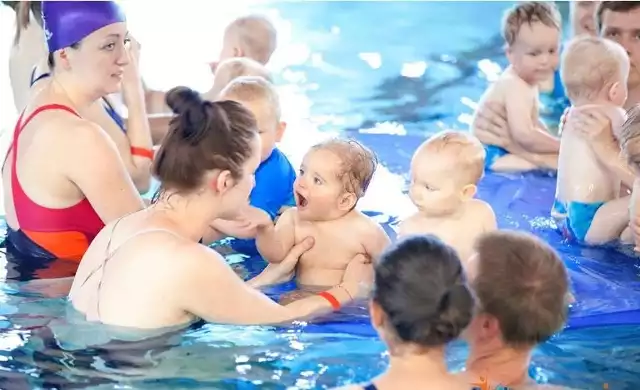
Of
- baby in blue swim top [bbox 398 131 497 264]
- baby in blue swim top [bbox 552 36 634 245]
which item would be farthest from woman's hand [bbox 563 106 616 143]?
baby in blue swim top [bbox 398 131 497 264]

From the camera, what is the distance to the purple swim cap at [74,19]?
335 centimetres

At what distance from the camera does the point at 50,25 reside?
11.1 feet

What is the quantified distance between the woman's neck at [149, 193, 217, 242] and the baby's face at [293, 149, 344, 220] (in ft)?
1.77

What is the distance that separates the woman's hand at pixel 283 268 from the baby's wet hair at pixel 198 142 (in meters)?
0.63

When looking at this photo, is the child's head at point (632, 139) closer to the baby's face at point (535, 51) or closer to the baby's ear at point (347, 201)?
the baby's ear at point (347, 201)

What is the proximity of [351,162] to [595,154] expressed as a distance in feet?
3.56

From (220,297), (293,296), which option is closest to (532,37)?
(293,296)

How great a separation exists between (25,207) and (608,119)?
83.2 inches

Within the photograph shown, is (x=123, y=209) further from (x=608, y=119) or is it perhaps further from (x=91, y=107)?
(x=608, y=119)

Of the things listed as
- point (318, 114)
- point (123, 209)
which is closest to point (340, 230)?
point (123, 209)

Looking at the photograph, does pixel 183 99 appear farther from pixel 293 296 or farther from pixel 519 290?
pixel 519 290

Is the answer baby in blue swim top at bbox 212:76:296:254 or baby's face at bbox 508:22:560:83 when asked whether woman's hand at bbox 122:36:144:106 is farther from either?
baby's face at bbox 508:22:560:83

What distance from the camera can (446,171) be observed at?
3264 millimetres

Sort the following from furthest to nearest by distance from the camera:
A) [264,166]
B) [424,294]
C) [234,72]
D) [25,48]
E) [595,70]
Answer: [25,48]
[234,72]
[595,70]
[264,166]
[424,294]
